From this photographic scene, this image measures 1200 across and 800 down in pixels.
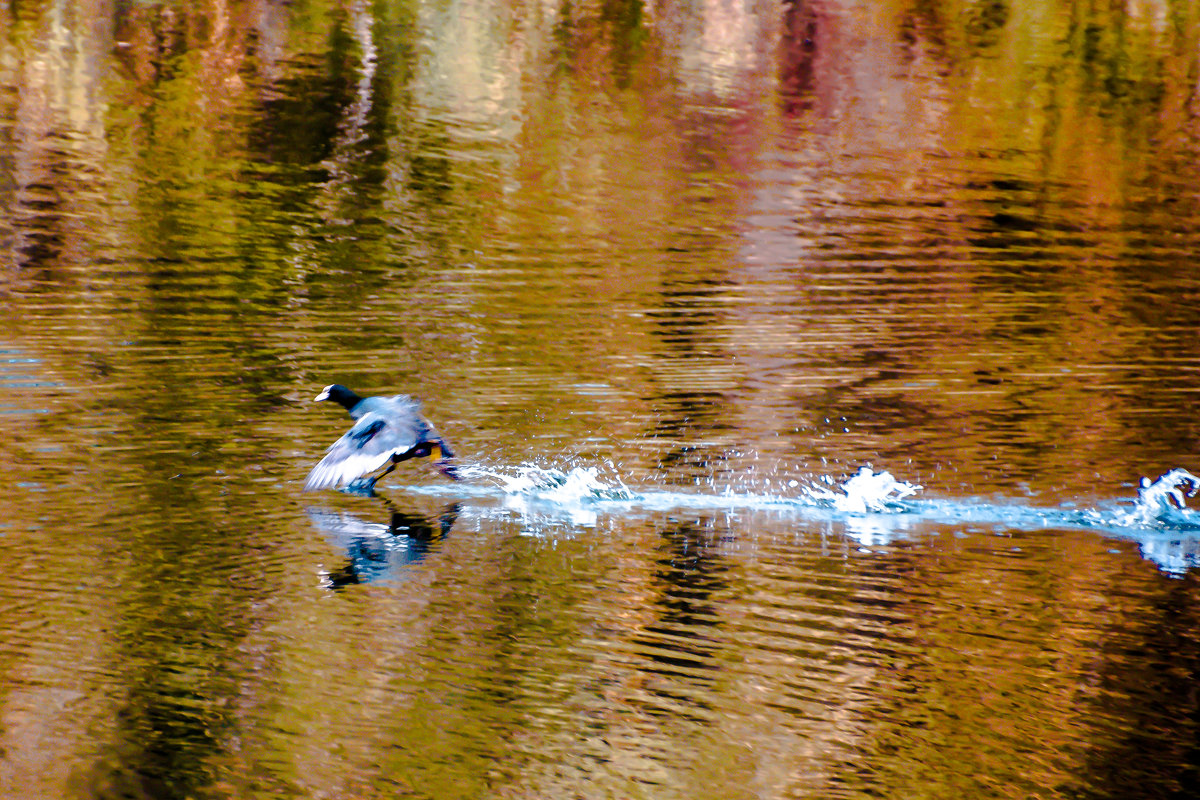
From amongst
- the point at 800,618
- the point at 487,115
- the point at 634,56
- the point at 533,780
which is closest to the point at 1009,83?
the point at 634,56

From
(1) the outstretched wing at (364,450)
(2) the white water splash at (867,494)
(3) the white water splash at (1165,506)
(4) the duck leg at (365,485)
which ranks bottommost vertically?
(4) the duck leg at (365,485)

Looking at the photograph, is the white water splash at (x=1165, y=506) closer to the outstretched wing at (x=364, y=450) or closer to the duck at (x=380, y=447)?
the duck at (x=380, y=447)

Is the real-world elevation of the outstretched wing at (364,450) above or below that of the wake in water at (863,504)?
above

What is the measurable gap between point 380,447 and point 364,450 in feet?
0.29

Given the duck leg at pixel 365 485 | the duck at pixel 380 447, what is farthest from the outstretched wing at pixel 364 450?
the duck leg at pixel 365 485

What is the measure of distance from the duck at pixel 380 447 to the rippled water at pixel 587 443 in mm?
263

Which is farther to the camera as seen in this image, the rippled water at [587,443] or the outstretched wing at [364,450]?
the outstretched wing at [364,450]

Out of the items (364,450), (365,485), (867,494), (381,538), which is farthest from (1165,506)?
(365,485)

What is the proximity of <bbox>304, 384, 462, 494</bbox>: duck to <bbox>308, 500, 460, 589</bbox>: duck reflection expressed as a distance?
0.74 ft

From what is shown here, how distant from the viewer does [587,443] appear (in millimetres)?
9211

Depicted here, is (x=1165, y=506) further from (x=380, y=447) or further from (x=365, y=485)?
(x=365, y=485)

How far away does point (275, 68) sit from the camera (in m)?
24.7

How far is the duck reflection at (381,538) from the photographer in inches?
273

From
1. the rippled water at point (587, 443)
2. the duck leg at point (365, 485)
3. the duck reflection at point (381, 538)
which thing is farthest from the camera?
the duck leg at point (365, 485)
